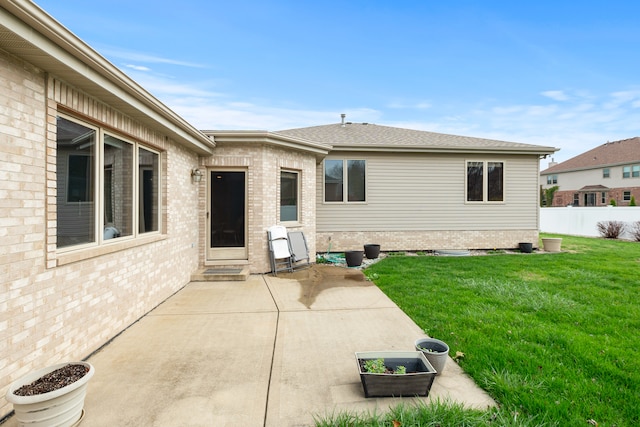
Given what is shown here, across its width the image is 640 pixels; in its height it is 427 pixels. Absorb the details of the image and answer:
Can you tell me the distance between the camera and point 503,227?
11.3 m

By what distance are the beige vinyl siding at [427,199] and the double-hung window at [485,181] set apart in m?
0.17

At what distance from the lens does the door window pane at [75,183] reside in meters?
3.09

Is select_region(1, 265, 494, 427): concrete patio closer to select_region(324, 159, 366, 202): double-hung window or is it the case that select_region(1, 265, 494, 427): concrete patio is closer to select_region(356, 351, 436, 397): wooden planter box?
select_region(356, 351, 436, 397): wooden planter box

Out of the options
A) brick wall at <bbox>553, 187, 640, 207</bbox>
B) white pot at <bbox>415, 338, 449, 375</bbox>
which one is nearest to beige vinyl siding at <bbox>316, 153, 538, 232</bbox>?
white pot at <bbox>415, 338, 449, 375</bbox>

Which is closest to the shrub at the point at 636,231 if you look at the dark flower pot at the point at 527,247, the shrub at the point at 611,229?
the shrub at the point at 611,229

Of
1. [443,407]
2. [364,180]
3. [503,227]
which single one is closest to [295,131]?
[364,180]

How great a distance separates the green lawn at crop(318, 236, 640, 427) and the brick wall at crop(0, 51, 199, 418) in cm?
376

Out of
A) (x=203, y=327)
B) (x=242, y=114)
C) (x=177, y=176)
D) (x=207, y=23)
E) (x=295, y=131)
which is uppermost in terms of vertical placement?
(x=242, y=114)

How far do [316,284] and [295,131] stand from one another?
800cm

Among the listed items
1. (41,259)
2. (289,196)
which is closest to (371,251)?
(289,196)

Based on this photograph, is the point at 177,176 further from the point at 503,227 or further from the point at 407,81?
the point at 407,81

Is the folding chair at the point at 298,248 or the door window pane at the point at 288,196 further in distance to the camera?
the door window pane at the point at 288,196

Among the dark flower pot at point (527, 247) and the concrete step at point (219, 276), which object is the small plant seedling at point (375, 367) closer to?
the concrete step at point (219, 276)

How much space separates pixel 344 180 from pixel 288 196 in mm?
2841
